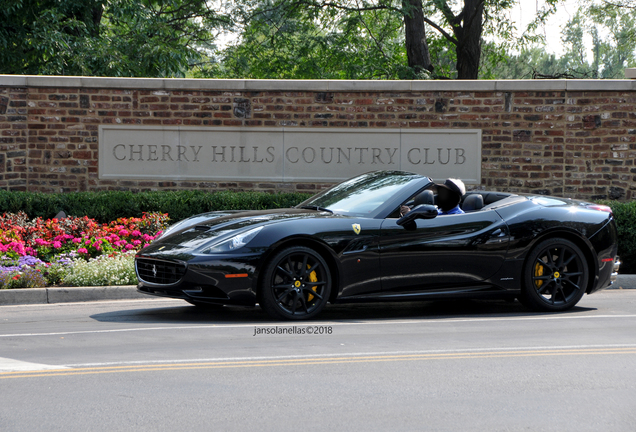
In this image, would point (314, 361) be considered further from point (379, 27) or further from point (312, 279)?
point (379, 27)

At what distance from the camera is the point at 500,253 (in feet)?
24.0

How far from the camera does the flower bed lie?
8.89m

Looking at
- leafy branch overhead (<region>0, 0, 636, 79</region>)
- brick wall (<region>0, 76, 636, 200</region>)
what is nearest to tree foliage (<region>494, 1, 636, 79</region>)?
leafy branch overhead (<region>0, 0, 636, 79</region>)

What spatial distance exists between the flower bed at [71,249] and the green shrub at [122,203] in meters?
0.47

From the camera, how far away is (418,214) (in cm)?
687

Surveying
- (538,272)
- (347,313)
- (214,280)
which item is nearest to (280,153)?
(347,313)

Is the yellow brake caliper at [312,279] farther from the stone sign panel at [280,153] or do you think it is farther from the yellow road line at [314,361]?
the stone sign panel at [280,153]

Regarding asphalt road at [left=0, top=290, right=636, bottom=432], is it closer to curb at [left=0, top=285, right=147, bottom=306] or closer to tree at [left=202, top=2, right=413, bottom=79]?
curb at [left=0, top=285, right=147, bottom=306]

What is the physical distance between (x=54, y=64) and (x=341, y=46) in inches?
350

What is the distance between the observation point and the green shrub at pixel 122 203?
11.9 metres

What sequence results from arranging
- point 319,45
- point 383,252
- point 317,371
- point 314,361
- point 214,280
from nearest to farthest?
point 317,371 → point 314,361 → point 214,280 → point 383,252 → point 319,45

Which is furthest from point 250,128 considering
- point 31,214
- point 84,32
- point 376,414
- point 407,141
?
point 376,414

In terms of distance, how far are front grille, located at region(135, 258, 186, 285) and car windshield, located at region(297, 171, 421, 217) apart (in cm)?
168

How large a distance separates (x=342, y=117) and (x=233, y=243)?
6960 millimetres
